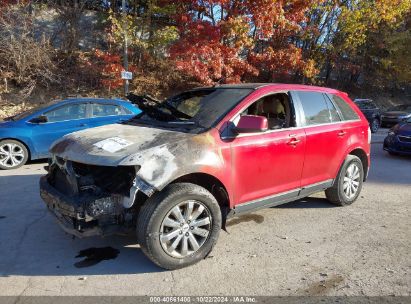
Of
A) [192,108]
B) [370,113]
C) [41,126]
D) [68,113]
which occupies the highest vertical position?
[192,108]

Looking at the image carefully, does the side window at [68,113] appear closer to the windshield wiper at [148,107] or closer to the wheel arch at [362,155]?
the windshield wiper at [148,107]

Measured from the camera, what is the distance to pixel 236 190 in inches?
165

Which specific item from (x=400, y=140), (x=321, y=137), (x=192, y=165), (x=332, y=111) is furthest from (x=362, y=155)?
(x=400, y=140)

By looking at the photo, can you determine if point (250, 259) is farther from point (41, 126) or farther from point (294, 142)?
point (41, 126)

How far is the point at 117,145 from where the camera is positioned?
3.81 metres

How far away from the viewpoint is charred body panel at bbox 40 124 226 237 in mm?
3512

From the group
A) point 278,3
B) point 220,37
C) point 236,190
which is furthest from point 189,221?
point 278,3

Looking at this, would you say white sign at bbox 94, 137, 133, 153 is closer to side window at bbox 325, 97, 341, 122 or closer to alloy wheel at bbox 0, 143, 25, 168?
side window at bbox 325, 97, 341, 122

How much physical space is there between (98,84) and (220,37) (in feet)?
21.2

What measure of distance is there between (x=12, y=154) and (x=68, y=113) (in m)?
1.45

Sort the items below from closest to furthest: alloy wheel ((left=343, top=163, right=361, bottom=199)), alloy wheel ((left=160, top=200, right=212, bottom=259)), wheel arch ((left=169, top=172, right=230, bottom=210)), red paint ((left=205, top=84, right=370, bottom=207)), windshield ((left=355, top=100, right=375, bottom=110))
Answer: alloy wheel ((left=160, top=200, right=212, bottom=259)), wheel arch ((left=169, top=172, right=230, bottom=210)), red paint ((left=205, top=84, right=370, bottom=207)), alloy wheel ((left=343, top=163, right=361, bottom=199)), windshield ((left=355, top=100, right=375, bottom=110))

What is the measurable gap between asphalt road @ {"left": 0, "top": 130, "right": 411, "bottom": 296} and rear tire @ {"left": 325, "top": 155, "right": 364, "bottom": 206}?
0.16 meters

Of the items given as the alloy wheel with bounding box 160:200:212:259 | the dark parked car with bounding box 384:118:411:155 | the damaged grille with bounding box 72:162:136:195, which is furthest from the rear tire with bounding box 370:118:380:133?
the damaged grille with bounding box 72:162:136:195

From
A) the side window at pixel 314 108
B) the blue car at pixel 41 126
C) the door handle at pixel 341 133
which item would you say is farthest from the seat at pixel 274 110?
the blue car at pixel 41 126
